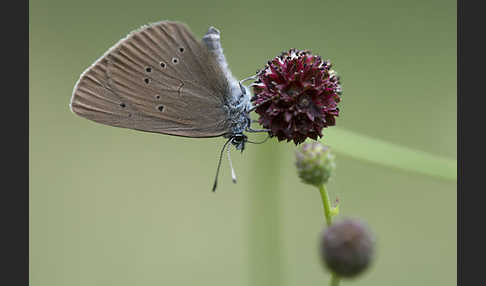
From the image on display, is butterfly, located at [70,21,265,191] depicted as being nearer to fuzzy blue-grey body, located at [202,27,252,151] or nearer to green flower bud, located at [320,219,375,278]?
fuzzy blue-grey body, located at [202,27,252,151]

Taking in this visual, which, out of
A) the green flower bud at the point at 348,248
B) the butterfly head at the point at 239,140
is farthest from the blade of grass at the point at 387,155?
the green flower bud at the point at 348,248

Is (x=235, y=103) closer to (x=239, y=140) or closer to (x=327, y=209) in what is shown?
(x=239, y=140)

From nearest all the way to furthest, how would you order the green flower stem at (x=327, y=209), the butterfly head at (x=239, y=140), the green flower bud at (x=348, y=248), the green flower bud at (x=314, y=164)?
the green flower bud at (x=348, y=248), the green flower stem at (x=327, y=209), the green flower bud at (x=314, y=164), the butterfly head at (x=239, y=140)

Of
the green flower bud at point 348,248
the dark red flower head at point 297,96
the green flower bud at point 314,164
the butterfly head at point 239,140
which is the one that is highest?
the dark red flower head at point 297,96

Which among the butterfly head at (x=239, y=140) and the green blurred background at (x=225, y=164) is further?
the green blurred background at (x=225, y=164)

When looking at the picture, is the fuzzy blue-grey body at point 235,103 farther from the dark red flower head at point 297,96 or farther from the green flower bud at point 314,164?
Result: the green flower bud at point 314,164

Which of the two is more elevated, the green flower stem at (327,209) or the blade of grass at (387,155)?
the blade of grass at (387,155)

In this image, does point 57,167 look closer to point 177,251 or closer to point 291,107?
point 177,251

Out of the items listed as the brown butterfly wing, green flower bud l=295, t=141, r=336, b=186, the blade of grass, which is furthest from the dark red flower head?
the brown butterfly wing

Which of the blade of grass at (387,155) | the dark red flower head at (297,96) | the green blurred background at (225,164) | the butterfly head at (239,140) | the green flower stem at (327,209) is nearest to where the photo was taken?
the green flower stem at (327,209)
